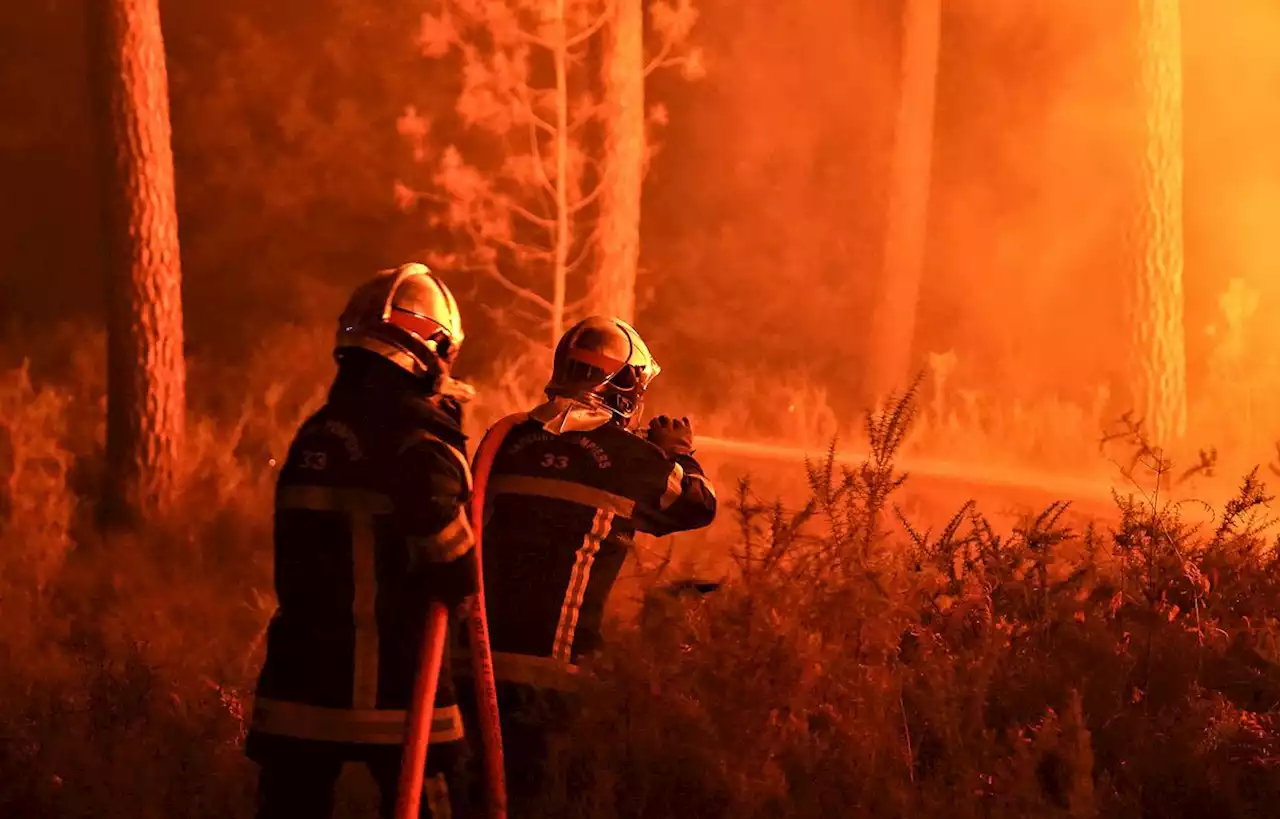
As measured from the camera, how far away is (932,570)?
543 centimetres

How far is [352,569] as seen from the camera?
11.8 feet

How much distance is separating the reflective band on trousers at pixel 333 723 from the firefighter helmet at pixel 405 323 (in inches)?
37.5

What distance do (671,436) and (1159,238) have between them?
9.26m

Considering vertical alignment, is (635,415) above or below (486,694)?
above

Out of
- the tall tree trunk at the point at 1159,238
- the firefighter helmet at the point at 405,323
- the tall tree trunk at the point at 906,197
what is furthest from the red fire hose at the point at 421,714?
the tall tree trunk at the point at 906,197

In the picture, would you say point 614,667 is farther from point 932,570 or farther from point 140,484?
point 140,484

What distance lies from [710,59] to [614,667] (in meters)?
12.0

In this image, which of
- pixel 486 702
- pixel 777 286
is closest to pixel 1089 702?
pixel 486 702

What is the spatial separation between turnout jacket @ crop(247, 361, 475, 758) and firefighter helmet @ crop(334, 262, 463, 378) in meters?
0.07

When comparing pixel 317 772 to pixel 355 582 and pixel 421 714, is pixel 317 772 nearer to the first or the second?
pixel 421 714

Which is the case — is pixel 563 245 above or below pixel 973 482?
above

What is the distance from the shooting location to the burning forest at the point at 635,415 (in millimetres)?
4066

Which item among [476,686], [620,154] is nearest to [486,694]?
[476,686]

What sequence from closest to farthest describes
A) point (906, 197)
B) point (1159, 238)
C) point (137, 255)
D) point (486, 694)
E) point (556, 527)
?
point (486, 694) < point (556, 527) < point (137, 255) < point (1159, 238) < point (906, 197)
